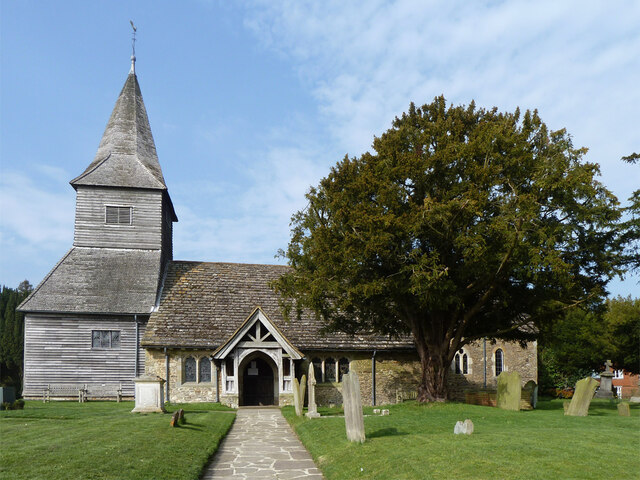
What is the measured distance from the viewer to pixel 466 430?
1276 centimetres

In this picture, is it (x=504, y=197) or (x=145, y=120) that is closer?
(x=504, y=197)

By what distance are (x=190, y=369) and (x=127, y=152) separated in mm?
14542

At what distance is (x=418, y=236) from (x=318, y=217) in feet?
14.1

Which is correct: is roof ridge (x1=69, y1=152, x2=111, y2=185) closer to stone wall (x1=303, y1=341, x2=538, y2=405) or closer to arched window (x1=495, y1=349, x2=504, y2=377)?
stone wall (x1=303, y1=341, x2=538, y2=405)

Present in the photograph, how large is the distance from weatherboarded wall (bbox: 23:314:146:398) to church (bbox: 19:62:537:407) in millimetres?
50

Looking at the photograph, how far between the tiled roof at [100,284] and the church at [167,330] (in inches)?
2.3

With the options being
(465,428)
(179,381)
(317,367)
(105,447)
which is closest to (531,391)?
(317,367)

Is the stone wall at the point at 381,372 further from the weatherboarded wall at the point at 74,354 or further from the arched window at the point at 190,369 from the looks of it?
the weatherboarded wall at the point at 74,354

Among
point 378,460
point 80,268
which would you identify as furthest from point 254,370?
point 378,460

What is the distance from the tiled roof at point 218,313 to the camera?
27266mm

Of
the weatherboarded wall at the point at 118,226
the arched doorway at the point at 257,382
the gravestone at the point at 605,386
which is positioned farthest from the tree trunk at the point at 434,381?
the gravestone at the point at 605,386

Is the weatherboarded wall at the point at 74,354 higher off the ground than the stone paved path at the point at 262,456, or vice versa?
the weatherboarded wall at the point at 74,354

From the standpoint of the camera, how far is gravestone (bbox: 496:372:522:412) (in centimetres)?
2134

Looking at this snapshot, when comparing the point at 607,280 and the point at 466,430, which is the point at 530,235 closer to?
the point at 607,280
